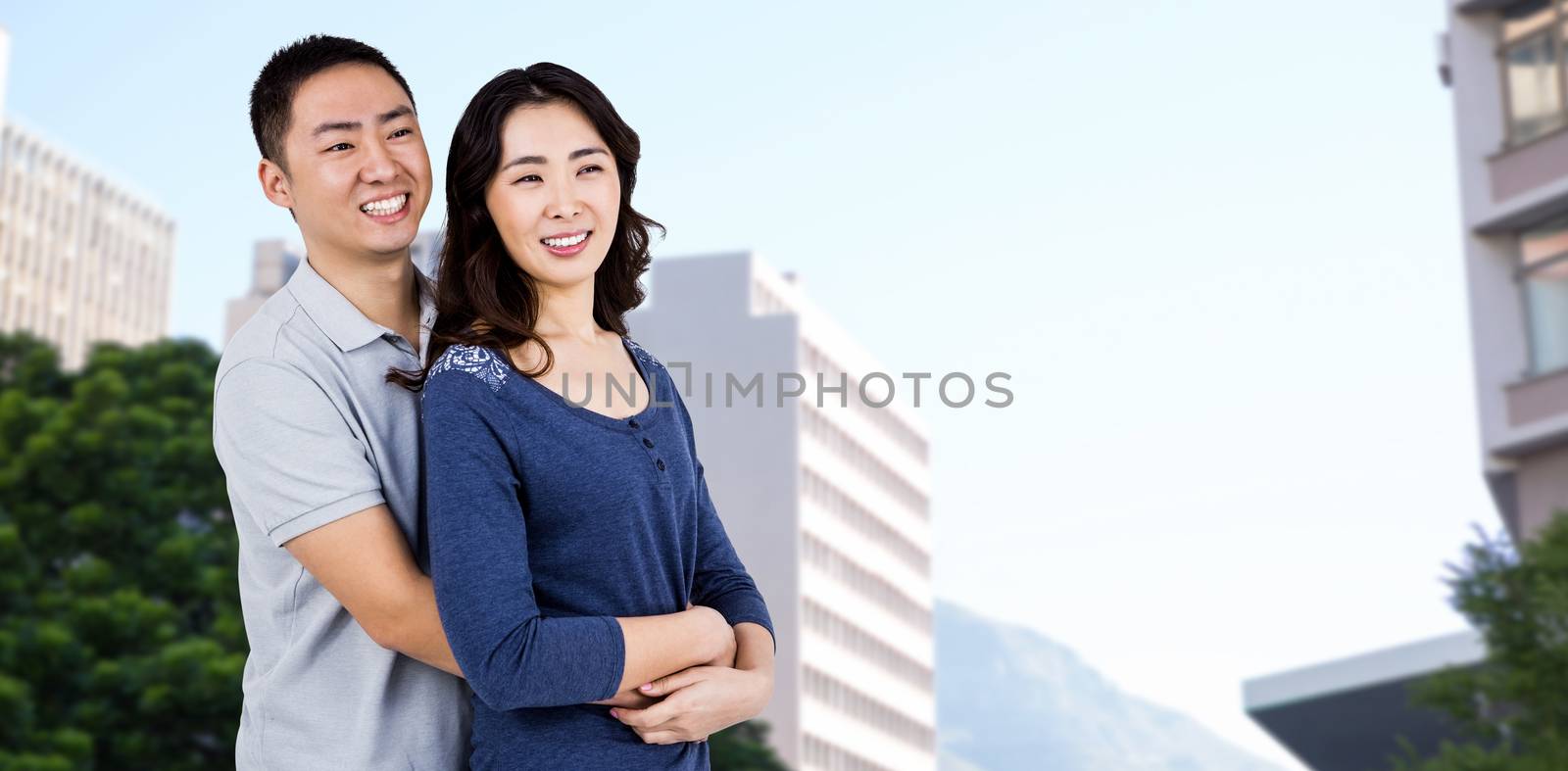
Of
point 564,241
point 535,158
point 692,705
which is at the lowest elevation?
point 692,705

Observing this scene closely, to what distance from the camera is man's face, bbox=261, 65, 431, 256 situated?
8.30ft

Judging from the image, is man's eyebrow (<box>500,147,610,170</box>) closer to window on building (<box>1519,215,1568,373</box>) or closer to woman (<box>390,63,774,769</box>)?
woman (<box>390,63,774,769</box>)

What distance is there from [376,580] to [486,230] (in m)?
0.55

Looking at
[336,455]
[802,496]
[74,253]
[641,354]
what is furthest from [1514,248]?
[74,253]

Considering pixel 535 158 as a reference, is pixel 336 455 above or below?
below

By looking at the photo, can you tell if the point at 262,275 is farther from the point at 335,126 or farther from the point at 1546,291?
the point at 335,126

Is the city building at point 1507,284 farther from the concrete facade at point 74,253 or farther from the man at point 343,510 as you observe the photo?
the concrete facade at point 74,253

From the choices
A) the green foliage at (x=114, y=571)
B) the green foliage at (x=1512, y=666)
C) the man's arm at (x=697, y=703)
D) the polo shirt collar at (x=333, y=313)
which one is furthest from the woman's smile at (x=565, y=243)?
the green foliage at (x=114, y=571)

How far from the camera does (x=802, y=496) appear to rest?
6931cm

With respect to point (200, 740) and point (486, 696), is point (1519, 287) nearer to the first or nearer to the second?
point (200, 740)

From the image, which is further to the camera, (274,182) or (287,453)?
(274,182)

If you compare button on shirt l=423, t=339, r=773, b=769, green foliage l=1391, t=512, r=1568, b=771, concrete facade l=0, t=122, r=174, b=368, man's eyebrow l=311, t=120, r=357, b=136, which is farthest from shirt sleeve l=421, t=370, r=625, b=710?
concrete facade l=0, t=122, r=174, b=368

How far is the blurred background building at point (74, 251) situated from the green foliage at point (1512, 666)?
74181mm

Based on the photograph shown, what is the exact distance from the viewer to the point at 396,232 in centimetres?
256
